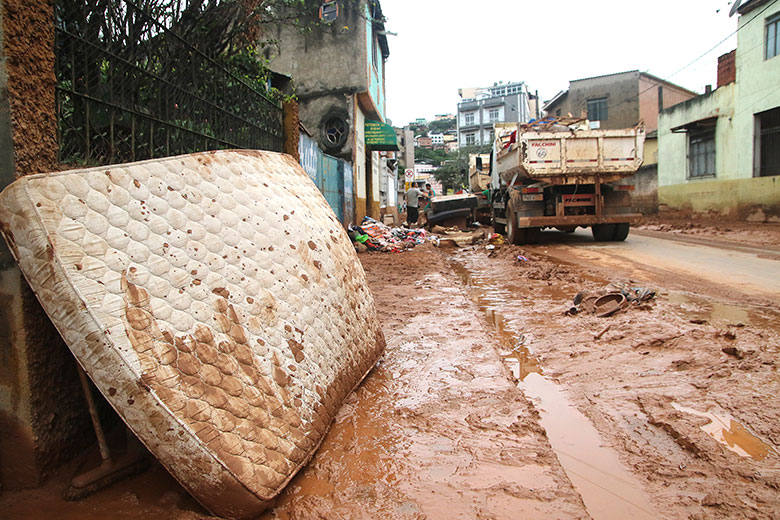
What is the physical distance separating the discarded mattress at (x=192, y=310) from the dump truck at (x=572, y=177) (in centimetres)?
857

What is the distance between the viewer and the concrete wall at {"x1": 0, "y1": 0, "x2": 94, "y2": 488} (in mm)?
1485

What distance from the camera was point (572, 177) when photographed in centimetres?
951

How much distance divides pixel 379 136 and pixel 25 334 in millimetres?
14545

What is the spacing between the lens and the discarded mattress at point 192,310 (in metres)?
1.24

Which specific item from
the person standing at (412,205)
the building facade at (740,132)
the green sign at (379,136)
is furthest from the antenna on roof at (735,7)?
the person standing at (412,205)

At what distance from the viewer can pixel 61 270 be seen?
4.07ft

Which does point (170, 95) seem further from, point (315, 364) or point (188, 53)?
point (315, 364)

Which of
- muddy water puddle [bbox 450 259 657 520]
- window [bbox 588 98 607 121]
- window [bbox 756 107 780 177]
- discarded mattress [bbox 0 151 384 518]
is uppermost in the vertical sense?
window [bbox 588 98 607 121]

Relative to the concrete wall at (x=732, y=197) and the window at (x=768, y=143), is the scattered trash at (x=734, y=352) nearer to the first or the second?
the concrete wall at (x=732, y=197)

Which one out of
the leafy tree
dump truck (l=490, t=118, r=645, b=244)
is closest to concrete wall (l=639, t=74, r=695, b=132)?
the leafy tree

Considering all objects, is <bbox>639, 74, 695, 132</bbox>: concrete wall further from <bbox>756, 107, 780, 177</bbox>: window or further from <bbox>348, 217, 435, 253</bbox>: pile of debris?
<bbox>348, 217, 435, 253</bbox>: pile of debris

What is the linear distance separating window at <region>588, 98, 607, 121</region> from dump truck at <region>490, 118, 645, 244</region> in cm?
2437

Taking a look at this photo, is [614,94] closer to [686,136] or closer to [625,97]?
[625,97]

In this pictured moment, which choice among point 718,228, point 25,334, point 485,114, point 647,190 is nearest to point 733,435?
point 25,334
